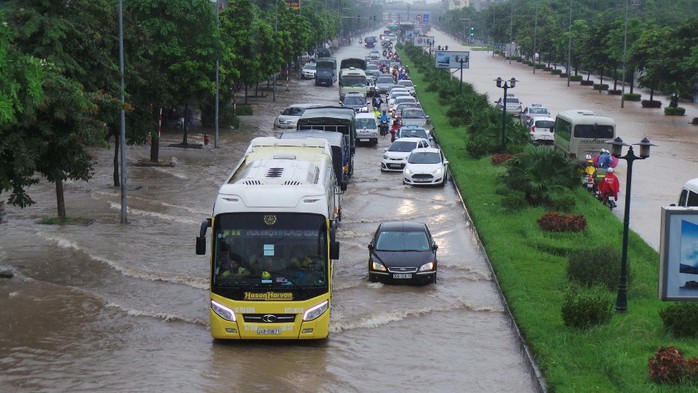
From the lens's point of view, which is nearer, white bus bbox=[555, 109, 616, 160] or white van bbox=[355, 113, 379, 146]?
white bus bbox=[555, 109, 616, 160]

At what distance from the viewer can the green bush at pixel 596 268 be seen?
925 inches

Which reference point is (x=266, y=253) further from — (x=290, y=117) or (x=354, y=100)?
(x=354, y=100)

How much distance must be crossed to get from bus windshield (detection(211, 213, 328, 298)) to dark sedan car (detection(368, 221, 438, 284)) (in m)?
6.09

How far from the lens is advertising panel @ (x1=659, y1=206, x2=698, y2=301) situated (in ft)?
60.8

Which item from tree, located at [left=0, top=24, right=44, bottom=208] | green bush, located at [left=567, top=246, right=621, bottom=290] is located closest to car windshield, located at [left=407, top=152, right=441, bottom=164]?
green bush, located at [left=567, top=246, right=621, bottom=290]

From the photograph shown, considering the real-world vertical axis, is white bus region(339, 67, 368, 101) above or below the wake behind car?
above

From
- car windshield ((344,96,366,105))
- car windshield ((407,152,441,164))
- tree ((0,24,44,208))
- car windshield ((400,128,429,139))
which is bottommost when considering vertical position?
car windshield ((407,152,441,164))

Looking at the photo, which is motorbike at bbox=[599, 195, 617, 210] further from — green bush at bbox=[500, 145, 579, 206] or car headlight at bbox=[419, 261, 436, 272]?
car headlight at bbox=[419, 261, 436, 272]

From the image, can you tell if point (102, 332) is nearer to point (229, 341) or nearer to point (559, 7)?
point (229, 341)

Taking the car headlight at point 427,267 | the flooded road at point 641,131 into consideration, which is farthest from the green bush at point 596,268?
the flooded road at point 641,131

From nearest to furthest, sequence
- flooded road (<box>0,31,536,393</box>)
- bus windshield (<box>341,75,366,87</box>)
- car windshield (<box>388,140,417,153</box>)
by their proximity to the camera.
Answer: flooded road (<box>0,31,536,393</box>), car windshield (<box>388,140,417,153</box>), bus windshield (<box>341,75,366,87</box>)

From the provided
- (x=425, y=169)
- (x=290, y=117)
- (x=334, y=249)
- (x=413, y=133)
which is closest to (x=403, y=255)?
(x=334, y=249)

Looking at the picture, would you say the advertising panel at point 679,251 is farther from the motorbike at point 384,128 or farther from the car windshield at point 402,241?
the motorbike at point 384,128

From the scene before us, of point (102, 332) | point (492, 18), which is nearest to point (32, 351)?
point (102, 332)
